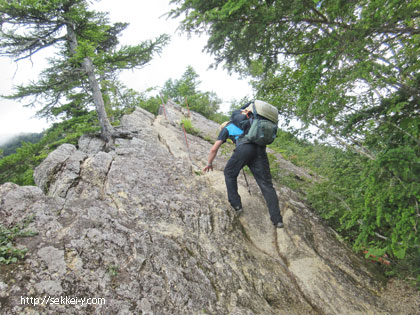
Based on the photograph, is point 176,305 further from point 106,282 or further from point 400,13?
point 400,13

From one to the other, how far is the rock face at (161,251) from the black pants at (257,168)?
0.59m

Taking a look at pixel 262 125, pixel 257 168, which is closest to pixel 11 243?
pixel 257 168

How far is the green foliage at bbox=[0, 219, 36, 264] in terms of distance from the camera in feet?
9.00

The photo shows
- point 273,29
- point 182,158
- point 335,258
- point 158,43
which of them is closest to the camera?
point 273,29

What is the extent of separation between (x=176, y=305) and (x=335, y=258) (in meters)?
3.64

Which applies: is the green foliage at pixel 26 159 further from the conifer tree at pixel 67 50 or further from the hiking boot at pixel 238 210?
the hiking boot at pixel 238 210

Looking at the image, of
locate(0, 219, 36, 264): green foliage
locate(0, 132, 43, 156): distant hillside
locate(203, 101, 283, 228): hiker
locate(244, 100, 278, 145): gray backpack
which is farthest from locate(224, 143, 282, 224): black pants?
locate(0, 132, 43, 156): distant hillside

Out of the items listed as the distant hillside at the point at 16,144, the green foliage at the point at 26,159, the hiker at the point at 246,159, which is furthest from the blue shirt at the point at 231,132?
the distant hillside at the point at 16,144

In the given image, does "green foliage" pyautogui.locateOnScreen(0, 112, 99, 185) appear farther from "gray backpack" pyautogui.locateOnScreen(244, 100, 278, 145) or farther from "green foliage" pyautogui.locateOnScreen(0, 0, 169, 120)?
"gray backpack" pyautogui.locateOnScreen(244, 100, 278, 145)

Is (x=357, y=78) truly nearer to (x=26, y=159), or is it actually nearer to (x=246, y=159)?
(x=246, y=159)

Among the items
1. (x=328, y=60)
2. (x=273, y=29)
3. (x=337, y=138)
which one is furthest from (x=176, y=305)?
(x=273, y=29)

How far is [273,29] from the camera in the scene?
4.36 m

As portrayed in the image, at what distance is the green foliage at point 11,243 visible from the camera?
2.74m

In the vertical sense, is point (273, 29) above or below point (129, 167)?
above
